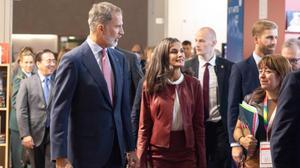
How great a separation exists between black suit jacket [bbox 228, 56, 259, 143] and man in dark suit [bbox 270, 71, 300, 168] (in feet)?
5.33

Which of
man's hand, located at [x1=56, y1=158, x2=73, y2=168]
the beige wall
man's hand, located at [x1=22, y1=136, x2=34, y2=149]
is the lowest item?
man's hand, located at [x1=22, y1=136, x2=34, y2=149]

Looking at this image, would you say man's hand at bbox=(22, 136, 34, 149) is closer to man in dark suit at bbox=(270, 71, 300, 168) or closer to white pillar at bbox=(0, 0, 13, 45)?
white pillar at bbox=(0, 0, 13, 45)

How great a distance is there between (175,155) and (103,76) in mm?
1049

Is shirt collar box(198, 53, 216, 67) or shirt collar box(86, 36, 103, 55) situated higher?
shirt collar box(86, 36, 103, 55)

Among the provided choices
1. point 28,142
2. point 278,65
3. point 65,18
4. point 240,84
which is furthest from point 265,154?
point 65,18

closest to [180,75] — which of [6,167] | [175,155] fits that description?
[175,155]

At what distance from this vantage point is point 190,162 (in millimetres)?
4477

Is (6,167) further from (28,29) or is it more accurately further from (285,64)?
(28,29)

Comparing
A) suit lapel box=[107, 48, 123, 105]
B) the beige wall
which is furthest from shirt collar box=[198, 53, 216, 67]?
the beige wall

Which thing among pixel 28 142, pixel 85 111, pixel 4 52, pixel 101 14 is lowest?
pixel 28 142

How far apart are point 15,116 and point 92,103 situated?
3.40 m

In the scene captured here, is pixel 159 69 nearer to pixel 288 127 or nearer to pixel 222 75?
pixel 222 75

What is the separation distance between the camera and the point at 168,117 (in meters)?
4.45

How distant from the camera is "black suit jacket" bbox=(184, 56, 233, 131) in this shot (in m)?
5.11
